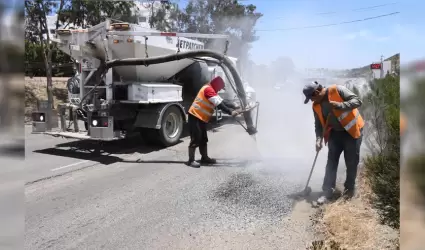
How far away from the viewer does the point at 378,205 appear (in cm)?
304

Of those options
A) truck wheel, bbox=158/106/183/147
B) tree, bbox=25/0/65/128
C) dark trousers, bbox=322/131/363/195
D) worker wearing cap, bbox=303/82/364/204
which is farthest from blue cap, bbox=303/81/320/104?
truck wheel, bbox=158/106/183/147

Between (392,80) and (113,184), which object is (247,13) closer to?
(392,80)

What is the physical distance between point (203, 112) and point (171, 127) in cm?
164

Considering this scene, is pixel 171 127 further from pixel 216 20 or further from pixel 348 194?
pixel 348 194

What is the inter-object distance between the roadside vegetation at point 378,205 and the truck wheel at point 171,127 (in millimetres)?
3411

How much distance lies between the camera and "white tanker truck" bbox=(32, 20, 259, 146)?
5.43 metres

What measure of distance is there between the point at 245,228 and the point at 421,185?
1.61 m

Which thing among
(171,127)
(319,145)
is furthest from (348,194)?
(171,127)

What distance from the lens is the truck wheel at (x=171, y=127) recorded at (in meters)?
6.21

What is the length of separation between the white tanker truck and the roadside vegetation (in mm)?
2117

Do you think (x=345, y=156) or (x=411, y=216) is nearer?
(x=411, y=216)

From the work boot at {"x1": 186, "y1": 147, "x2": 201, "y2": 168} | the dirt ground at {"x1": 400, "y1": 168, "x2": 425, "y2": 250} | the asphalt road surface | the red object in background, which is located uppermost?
the red object in background

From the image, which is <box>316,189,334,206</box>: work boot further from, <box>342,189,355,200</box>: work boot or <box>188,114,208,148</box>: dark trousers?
<box>188,114,208,148</box>: dark trousers

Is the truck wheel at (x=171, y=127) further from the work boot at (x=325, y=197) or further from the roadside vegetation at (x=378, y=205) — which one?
the roadside vegetation at (x=378, y=205)
